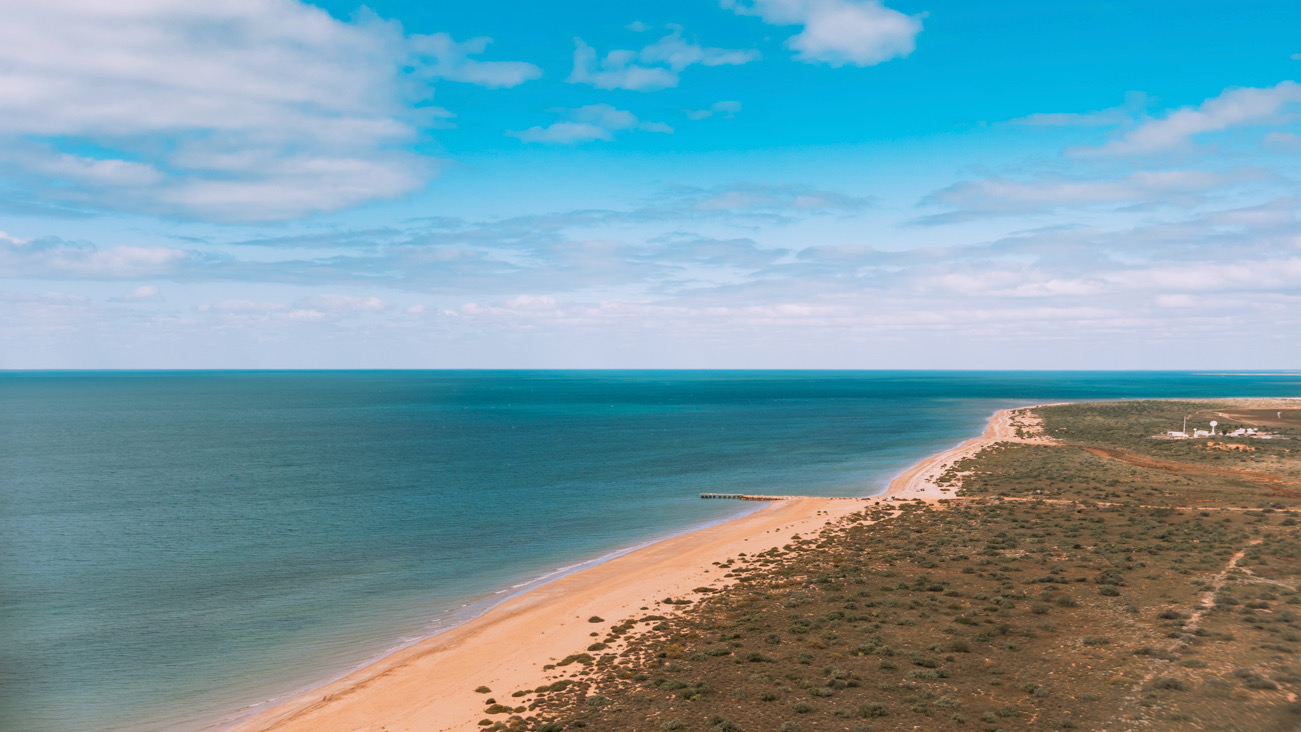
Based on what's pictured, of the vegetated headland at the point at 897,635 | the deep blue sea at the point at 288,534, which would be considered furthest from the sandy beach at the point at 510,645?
the deep blue sea at the point at 288,534

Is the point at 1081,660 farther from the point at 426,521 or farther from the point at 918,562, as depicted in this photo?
the point at 426,521

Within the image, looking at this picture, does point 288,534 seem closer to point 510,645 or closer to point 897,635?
point 510,645

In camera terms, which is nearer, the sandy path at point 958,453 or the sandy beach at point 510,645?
the sandy beach at point 510,645

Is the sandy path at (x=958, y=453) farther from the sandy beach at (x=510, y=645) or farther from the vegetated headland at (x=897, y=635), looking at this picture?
the sandy beach at (x=510, y=645)

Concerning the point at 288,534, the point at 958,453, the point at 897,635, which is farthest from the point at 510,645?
the point at 958,453

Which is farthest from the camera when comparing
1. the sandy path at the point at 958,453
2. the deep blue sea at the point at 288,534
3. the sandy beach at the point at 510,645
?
the sandy path at the point at 958,453

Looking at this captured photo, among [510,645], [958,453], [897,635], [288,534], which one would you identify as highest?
[958,453]

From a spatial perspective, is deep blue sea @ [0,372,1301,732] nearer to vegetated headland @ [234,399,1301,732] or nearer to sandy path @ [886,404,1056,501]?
sandy path @ [886,404,1056,501]
